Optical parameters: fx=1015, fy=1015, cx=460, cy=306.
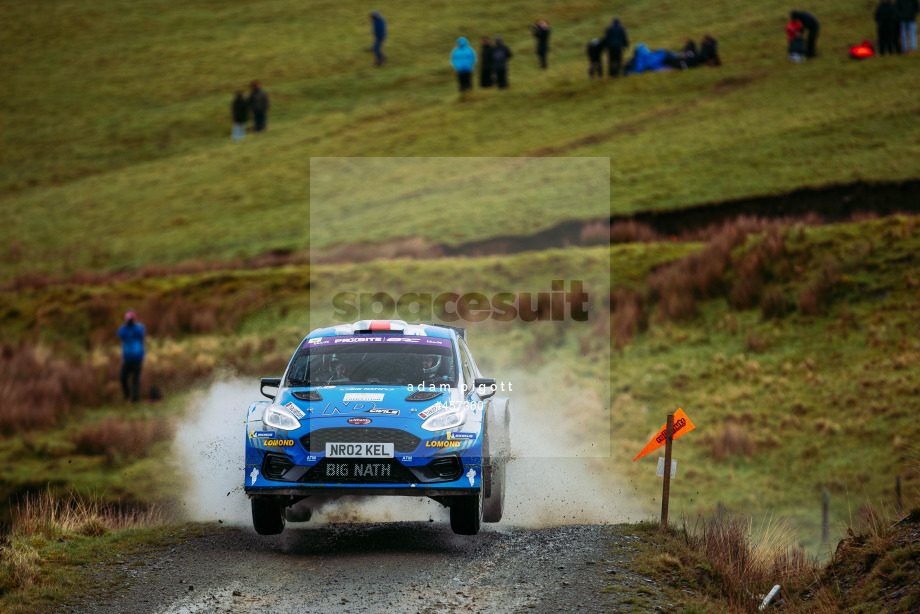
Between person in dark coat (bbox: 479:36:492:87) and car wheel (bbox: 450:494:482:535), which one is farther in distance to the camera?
person in dark coat (bbox: 479:36:492:87)

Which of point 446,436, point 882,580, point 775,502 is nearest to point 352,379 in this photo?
point 446,436

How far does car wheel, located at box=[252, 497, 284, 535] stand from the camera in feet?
30.7

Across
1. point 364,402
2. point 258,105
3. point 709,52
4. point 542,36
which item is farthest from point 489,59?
point 364,402

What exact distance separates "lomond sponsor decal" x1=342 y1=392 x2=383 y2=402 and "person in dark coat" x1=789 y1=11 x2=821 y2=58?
1490 inches

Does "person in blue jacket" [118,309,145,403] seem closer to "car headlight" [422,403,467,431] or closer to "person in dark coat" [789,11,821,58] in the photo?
"car headlight" [422,403,467,431]

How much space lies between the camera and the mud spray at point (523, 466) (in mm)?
11555

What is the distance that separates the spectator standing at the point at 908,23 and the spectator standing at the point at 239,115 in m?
29.7

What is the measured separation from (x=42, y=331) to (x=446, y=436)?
24.2 metres

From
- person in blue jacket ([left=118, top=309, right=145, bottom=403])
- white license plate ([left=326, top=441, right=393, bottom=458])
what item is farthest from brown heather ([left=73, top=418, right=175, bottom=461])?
white license plate ([left=326, top=441, right=393, bottom=458])

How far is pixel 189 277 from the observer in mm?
32094

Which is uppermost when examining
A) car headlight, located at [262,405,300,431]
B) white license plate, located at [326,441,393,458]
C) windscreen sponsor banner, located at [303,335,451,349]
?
windscreen sponsor banner, located at [303,335,451,349]

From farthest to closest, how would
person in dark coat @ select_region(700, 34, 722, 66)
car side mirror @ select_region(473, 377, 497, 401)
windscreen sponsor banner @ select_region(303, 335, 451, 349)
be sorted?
person in dark coat @ select_region(700, 34, 722, 66) → windscreen sponsor banner @ select_region(303, 335, 451, 349) → car side mirror @ select_region(473, 377, 497, 401)

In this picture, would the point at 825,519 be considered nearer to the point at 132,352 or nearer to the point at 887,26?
the point at 132,352

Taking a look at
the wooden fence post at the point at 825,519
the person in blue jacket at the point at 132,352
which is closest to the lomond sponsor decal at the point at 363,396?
the wooden fence post at the point at 825,519
